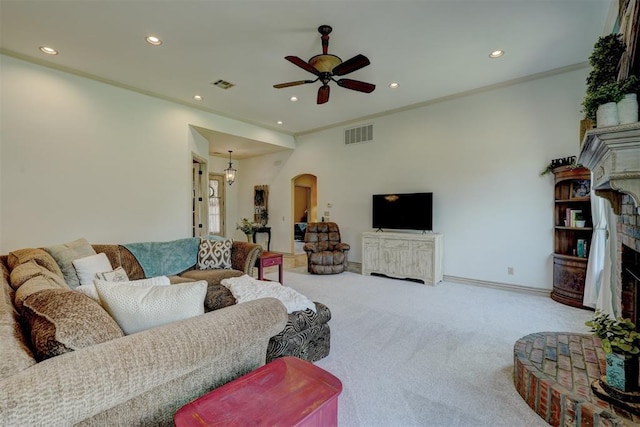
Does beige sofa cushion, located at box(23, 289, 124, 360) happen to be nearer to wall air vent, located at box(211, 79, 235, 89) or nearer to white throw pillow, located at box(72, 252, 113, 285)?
white throw pillow, located at box(72, 252, 113, 285)

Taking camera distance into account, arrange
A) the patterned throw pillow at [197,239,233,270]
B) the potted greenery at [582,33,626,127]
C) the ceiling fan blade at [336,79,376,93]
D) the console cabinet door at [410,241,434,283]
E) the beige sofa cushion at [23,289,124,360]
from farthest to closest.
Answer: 1. the console cabinet door at [410,241,434,283]
2. the patterned throw pillow at [197,239,233,270]
3. the ceiling fan blade at [336,79,376,93]
4. the potted greenery at [582,33,626,127]
5. the beige sofa cushion at [23,289,124,360]

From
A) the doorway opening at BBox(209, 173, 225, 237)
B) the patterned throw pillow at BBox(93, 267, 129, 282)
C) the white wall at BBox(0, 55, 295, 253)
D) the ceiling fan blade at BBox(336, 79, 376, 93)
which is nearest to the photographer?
the patterned throw pillow at BBox(93, 267, 129, 282)

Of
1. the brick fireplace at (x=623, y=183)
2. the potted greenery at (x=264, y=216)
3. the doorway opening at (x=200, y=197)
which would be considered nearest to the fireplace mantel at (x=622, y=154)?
the brick fireplace at (x=623, y=183)

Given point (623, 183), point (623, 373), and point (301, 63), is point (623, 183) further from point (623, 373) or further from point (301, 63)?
point (301, 63)

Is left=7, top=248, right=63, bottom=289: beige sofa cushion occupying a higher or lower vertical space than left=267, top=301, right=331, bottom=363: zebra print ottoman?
higher

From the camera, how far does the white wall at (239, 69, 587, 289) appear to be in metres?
4.08

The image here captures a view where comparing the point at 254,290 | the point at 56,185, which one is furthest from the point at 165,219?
the point at 254,290

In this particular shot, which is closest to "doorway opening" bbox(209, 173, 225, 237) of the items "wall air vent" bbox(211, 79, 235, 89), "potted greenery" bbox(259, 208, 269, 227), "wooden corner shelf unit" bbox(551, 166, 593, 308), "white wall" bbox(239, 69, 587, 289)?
"potted greenery" bbox(259, 208, 269, 227)

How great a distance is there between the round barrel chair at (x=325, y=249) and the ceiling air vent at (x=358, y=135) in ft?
6.13

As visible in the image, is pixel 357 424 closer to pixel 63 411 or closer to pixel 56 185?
pixel 63 411

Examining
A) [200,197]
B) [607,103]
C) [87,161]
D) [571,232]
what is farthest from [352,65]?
[200,197]

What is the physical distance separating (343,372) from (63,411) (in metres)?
1.87

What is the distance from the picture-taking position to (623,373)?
1.54 meters

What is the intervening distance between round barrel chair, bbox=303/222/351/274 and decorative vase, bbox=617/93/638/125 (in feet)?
14.6
